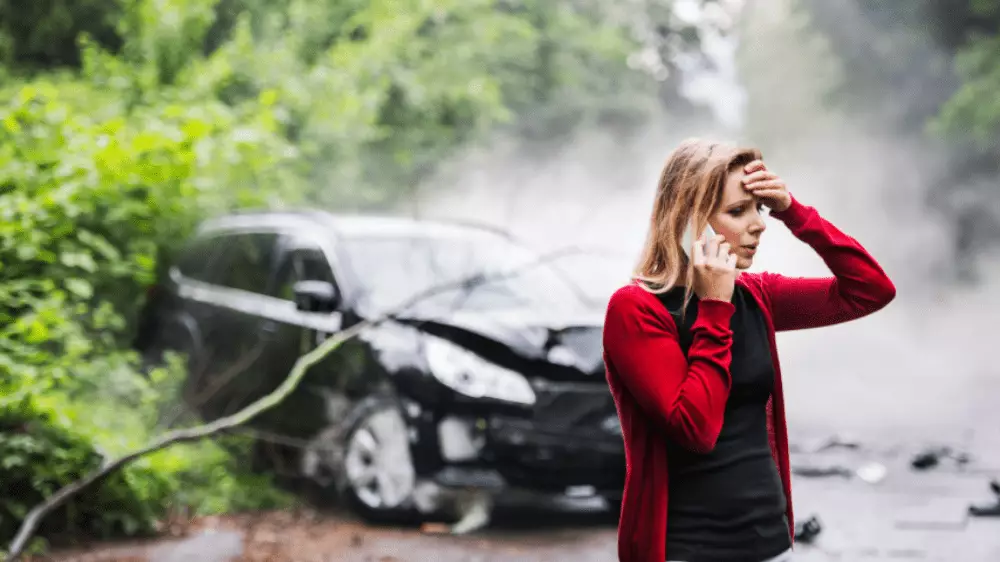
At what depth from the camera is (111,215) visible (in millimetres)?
8008

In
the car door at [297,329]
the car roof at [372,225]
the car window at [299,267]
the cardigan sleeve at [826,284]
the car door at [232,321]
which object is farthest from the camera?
the car door at [232,321]

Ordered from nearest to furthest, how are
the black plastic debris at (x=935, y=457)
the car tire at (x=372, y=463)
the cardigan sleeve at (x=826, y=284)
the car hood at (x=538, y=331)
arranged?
1. the cardigan sleeve at (x=826, y=284)
2. the car hood at (x=538, y=331)
3. the car tire at (x=372, y=463)
4. the black plastic debris at (x=935, y=457)

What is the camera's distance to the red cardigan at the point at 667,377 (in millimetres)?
2244

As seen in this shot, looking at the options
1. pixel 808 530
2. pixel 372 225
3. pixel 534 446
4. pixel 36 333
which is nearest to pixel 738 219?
pixel 534 446

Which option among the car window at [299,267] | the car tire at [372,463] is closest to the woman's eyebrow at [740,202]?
the car tire at [372,463]

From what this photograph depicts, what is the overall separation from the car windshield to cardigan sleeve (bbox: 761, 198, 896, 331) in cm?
427

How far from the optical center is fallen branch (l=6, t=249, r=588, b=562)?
18.0 feet

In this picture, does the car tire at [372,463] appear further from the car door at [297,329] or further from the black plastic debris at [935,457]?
the black plastic debris at [935,457]

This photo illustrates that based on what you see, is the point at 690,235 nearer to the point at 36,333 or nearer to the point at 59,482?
the point at 36,333

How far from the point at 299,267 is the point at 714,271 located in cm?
559

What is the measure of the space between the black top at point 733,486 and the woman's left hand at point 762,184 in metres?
0.26

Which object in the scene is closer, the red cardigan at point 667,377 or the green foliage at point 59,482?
the red cardigan at point 667,377

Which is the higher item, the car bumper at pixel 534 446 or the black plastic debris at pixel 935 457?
the black plastic debris at pixel 935 457

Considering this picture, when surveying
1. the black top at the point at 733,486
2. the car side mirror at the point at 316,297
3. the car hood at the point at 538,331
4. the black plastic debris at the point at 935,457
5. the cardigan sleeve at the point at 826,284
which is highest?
the car side mirror at the point at 316,297
